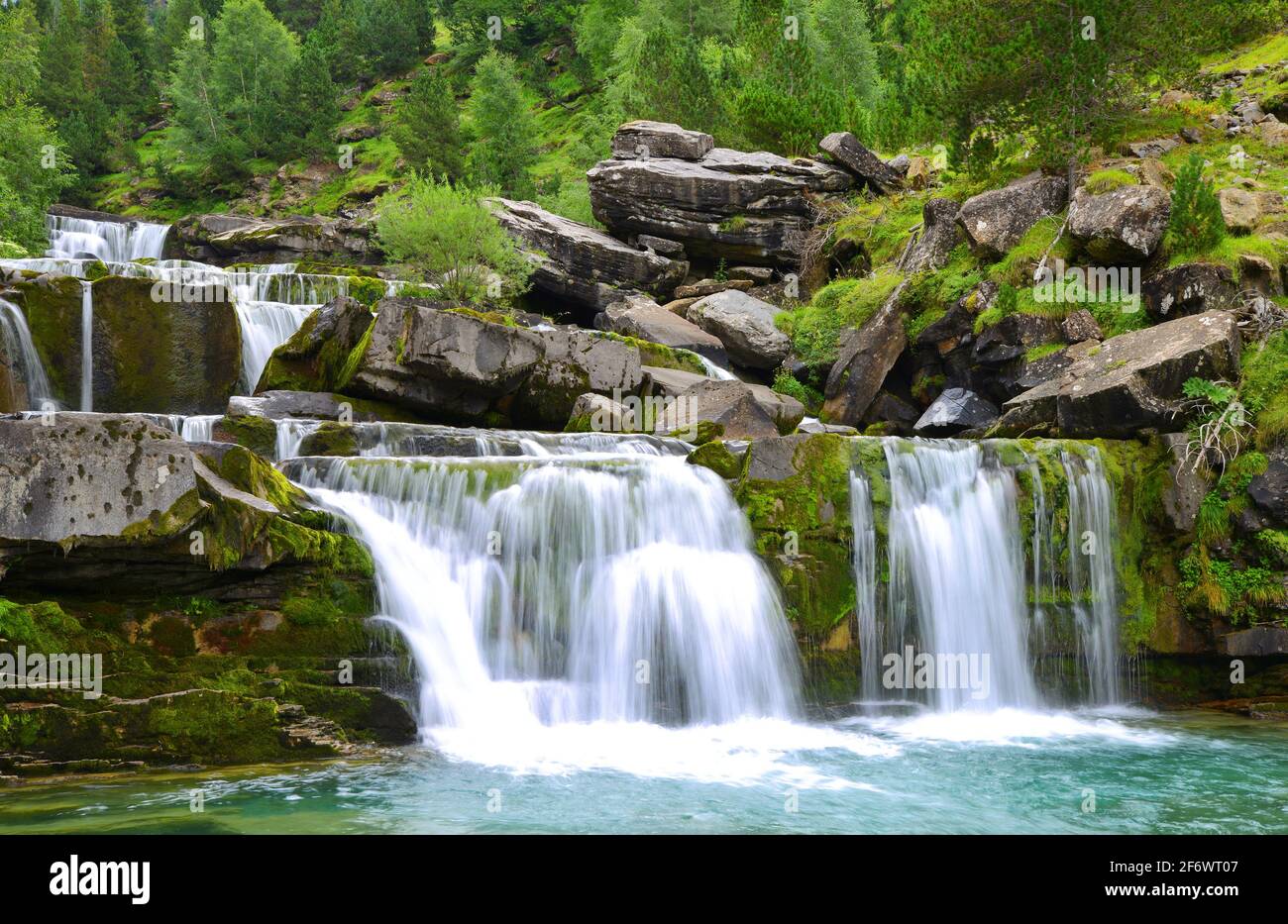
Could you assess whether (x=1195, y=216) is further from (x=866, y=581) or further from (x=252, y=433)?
(x=252, y=433)

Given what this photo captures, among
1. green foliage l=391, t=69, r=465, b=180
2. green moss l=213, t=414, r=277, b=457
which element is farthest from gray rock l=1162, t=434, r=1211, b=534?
green foliage l=391, t=69, r=465, b=180

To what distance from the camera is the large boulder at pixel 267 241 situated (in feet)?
125

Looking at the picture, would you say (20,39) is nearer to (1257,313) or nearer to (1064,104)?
(1064,104)

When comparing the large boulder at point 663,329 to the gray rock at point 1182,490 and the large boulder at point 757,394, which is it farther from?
the gray rock at point 1182,490

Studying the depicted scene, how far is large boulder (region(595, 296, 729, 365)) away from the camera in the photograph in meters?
24.4

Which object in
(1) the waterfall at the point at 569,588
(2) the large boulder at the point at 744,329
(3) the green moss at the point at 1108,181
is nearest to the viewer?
(1) the waterfall at the point at 569,588

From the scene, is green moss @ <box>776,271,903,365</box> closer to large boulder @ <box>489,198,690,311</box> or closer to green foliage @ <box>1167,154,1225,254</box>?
large boulder @ <box>489,198,690,311</box>

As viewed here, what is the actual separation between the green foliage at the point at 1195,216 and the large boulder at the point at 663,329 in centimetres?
1100

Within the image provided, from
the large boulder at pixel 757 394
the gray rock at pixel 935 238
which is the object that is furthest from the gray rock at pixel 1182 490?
the gray rock at pixel 935 238

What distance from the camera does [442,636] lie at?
34.7 feet

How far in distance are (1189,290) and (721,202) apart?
15479 mm

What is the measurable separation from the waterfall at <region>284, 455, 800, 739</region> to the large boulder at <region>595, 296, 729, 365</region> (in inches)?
470

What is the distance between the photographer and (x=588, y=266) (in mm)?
29391
